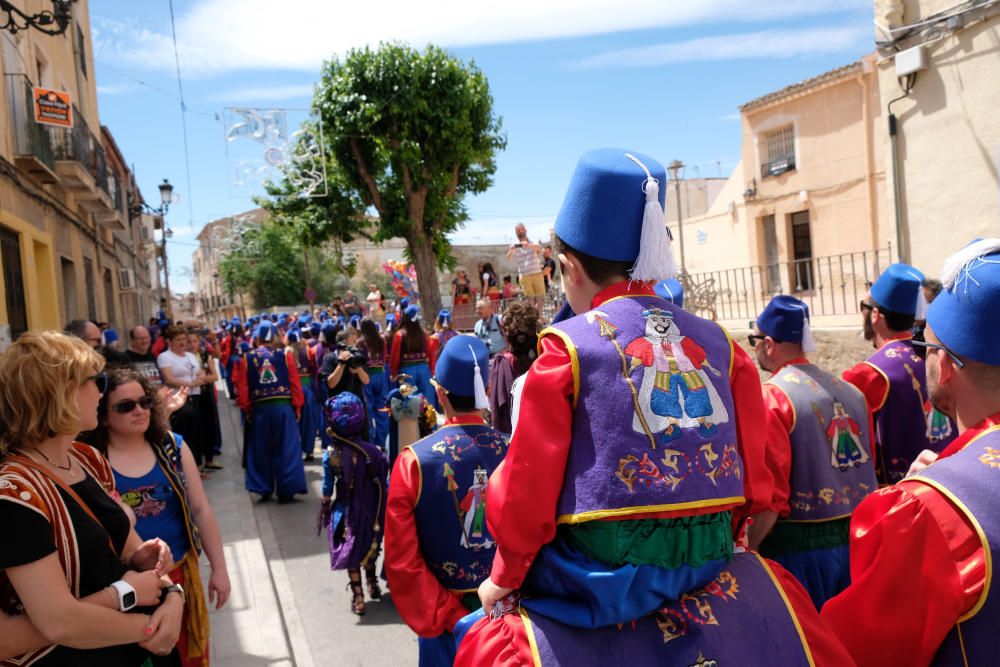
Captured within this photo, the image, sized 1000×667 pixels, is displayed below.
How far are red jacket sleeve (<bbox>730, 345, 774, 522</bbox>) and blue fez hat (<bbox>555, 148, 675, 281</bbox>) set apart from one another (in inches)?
12.8

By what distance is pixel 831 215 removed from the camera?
807 inches

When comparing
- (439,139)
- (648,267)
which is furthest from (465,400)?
(439,139)

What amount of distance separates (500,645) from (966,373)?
4.29 ft

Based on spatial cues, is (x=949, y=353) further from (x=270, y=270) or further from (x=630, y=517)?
(x=270, y=270)

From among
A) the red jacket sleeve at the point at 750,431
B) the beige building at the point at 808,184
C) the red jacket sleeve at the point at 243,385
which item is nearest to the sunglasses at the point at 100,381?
the red jacket sleeve at the point at 750,431

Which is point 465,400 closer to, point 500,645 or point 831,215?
point 500,645

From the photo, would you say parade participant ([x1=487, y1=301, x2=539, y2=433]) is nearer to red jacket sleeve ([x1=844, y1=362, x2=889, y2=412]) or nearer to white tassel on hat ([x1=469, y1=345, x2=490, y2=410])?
white tassel on hat ([x1=469, y1=345, x2=490, y2=410])

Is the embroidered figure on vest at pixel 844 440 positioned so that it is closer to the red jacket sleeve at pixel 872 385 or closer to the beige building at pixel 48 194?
the red jacket sleeve at pixel 872 385

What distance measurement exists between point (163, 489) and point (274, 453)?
5272 mm

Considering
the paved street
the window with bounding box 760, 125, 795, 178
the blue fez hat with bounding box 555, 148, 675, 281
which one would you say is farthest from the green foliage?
the blue fez hat with bounding box 555, 148, 675, 281

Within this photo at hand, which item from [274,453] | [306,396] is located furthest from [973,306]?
[306,396]

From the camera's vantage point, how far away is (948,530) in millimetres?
1688

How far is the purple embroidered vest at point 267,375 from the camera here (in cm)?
857

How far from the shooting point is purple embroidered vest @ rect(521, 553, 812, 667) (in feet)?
5.65
